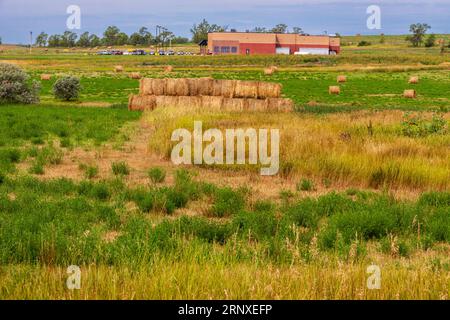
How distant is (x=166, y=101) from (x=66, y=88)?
27.8 feet

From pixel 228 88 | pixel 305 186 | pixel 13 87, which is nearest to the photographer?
pixel 305 186

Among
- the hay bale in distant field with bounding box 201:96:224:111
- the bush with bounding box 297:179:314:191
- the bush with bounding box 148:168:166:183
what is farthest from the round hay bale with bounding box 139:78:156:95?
the bush with bounding box 297:179:314:191

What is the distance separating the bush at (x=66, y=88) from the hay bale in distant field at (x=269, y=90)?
1174cm

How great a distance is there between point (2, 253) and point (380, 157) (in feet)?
28.7

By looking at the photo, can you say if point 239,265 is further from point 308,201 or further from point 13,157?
point 13,157

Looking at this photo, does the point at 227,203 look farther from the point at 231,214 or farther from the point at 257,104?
the point at 257,104

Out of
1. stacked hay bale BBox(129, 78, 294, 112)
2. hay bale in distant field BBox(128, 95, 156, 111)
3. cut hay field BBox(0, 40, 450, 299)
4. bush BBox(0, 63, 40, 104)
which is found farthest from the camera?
bush BBox(0, 63, 40, 104)

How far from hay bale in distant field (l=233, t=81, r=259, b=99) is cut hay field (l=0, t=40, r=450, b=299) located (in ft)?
27.7

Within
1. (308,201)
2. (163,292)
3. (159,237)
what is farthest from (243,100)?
(163,292)

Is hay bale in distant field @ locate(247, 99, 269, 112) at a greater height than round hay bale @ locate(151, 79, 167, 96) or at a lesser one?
lesser

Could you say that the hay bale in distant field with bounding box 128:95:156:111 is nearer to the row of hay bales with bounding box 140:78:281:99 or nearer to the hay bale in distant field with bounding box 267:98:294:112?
the row of hay bales with bounding box 140:78:281:99

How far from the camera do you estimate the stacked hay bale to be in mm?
29031

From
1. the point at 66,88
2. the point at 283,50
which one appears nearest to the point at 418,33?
the point at 283,50

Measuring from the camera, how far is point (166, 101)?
98.3 feet
